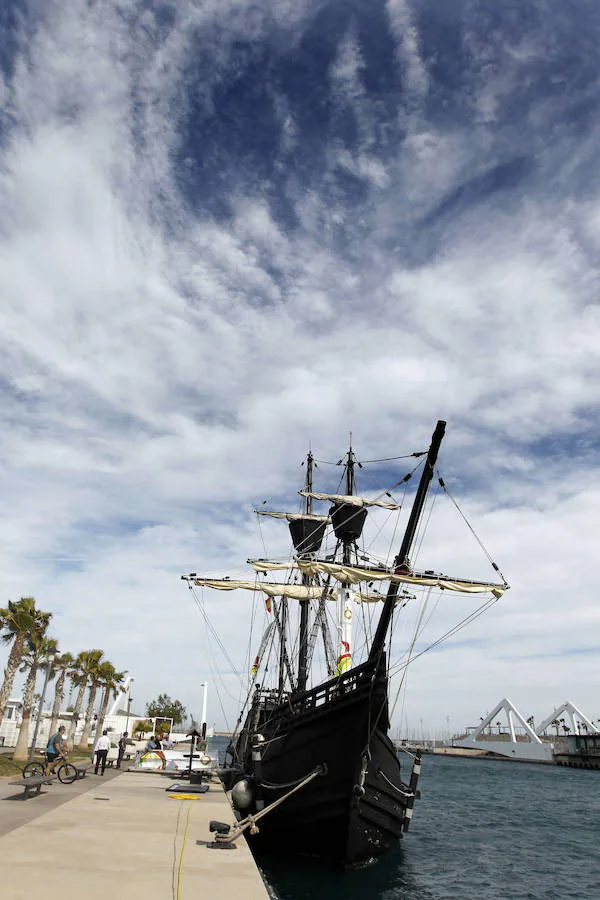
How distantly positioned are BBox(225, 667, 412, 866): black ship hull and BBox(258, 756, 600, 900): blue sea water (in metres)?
0.72

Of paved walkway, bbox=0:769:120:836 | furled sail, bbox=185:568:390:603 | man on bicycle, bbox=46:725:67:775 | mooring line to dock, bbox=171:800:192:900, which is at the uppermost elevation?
furled sail, bbox=185:568:390:603

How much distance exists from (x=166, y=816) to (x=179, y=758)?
63.6 ft

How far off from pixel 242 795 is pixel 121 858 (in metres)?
12.7

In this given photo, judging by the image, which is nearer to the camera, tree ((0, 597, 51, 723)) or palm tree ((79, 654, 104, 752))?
tree ((0, 597, 51, 723))

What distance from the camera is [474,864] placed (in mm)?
21812

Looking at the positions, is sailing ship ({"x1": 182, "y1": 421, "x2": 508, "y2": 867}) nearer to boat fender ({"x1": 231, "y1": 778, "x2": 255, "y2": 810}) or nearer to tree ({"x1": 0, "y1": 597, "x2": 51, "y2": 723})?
boat fender ({"x1": 231, "y1": 778, "x2": 255, "y2": 810})

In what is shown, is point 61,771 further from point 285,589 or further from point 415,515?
point 285,589

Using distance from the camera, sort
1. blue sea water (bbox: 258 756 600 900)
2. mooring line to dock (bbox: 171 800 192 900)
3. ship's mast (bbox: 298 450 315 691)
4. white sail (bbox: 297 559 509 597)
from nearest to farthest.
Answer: mooring line to dock (bbox: 171 800 192 900) → blue sea water (bbox: 258 756 600 900) → white sail (bbox: 297 559 509 597) → ship's mast (bbox: 298 450 315 691)

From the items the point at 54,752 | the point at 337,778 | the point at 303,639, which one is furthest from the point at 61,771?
the point at 303,639

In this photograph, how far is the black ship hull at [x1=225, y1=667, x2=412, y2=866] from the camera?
1733 cm

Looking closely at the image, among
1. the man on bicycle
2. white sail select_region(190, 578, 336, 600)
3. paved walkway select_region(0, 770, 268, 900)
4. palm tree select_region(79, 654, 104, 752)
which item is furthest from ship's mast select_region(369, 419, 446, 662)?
palm tree select_region(79, 654, 104, 752)

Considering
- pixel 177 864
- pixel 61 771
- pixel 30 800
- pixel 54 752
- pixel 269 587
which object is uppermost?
pixel 269 587

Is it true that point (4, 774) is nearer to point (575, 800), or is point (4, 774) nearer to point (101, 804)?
point (101, 804)

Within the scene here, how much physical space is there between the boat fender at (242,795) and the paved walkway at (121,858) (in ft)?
21.4
